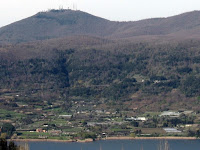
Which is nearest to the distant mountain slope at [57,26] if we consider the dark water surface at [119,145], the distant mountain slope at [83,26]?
the distant mountain slope at [83,26]

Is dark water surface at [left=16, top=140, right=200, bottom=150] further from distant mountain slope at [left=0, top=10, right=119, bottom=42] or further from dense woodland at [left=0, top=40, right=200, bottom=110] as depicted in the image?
distant mountain slope at [left=0, top=10, right=119, bottom=42]

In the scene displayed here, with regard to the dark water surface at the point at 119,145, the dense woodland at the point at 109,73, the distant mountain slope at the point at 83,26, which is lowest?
the dark water surface at the point at 119,145

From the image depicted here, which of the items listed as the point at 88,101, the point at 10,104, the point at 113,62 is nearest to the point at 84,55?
the point at 113,62

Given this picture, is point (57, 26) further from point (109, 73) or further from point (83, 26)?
point (109, 73)

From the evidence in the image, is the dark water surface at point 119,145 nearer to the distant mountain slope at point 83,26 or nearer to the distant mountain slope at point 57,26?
the distant mountain slope at point 83,26

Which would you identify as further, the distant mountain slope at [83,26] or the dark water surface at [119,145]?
the distant mountain slope at [83,26]

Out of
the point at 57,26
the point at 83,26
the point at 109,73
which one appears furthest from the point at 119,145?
the point at 83,26

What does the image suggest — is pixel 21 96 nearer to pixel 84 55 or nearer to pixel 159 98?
pixel 159 98
